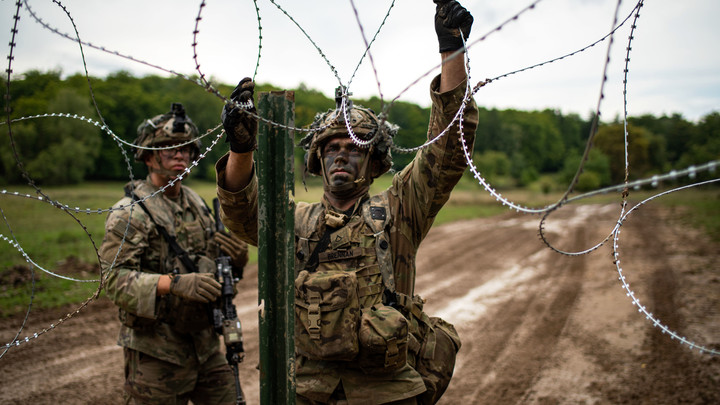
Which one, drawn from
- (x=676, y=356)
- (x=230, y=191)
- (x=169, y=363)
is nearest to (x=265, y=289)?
(x=230, y=191)

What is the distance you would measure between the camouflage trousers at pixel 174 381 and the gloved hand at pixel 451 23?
3257mm

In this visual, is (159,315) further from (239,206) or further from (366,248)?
(366,248)

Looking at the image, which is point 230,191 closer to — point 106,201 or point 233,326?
point 233,326

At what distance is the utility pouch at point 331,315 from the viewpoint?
9.07ft

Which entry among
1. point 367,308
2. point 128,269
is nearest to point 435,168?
point 367,308

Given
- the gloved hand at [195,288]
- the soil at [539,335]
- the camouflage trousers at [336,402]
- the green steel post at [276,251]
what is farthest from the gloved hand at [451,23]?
the gloved hand at [195,288]

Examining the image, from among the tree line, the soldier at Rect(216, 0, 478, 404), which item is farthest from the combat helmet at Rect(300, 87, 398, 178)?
the tree line

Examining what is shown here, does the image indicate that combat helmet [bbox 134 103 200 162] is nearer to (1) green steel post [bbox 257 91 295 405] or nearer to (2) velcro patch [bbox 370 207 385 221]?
(2) velcro patch [bbox 370 207 385 221]

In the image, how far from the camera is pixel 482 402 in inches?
225

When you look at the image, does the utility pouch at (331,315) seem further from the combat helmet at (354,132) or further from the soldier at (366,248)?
the combat helmet at (354,132)

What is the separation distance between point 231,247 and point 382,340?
221cm

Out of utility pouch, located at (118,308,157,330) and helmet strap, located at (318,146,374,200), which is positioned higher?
helmet strap, located at (318,146,374,200)

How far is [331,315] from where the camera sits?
280 centimetres

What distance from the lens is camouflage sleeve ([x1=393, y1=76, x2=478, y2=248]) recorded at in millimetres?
2781
